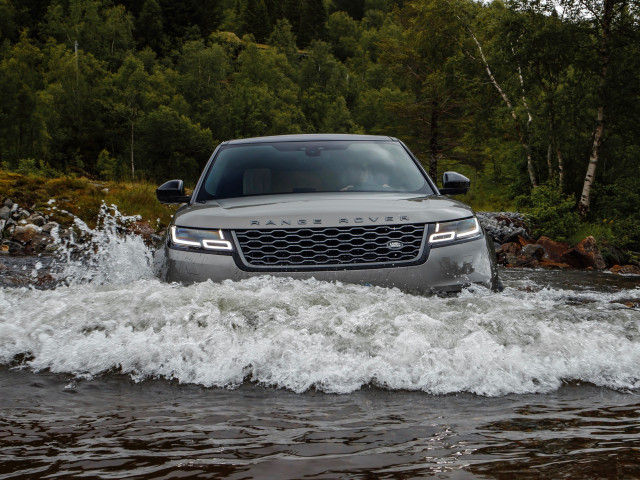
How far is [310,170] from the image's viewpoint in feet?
18.8

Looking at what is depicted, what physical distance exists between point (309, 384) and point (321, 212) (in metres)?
1.51

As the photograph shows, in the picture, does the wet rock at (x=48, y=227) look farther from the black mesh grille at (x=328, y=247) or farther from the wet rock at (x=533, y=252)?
the black mesh grille at (x=328, y=247)

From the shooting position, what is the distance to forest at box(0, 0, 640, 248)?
2450cm

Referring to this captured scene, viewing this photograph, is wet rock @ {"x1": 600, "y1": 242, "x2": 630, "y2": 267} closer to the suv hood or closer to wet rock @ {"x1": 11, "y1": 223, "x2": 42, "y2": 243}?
wet rock @ {"x1": 11, "y1": 223, "x2": 42, "y2": 243}

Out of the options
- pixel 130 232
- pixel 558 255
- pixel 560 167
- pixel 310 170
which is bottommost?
pixel 558 255

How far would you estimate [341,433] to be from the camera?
2375mm

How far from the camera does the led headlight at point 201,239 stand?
14.1 feet

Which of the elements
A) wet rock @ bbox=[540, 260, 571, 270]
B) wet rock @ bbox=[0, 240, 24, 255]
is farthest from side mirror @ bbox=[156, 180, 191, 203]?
wet rock @ bbox=[540, 260, 571, 270]

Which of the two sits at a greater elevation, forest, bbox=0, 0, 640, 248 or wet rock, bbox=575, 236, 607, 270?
forest, bbox=0, 0, 640, 248

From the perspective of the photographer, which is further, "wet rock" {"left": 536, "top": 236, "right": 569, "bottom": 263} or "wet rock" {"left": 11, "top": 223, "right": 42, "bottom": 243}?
"wet rock" {"left": 536, "top": 236, "right": 569, "bottom": 263}

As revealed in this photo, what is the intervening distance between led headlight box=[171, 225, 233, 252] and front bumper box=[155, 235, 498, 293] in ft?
0.19

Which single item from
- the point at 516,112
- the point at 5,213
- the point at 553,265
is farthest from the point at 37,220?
the point at 516,112

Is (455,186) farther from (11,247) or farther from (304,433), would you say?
(11,247)

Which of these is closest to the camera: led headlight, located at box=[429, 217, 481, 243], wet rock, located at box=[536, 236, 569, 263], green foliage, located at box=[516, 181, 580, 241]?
led headlight, located at box=[429, 217, 481, 243]
